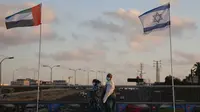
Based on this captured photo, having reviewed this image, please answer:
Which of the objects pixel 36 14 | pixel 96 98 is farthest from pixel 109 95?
pixel 36 14

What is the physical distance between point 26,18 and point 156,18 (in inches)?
217

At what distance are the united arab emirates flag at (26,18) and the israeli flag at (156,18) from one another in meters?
4.40

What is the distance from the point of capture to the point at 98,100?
1383cm

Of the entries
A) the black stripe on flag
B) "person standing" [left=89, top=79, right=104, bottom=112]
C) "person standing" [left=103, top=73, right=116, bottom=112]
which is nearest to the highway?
"person standing" [left=89, top=79, right=104, bottom=112]

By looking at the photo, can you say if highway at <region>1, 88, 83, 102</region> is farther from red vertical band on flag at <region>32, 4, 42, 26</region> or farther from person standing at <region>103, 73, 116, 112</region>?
red vertical band on flag at <region>32, 4, 42, 26</region>

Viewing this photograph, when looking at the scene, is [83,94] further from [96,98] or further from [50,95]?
[50,95]

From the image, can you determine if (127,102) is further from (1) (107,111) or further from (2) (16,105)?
(2) (16,105)

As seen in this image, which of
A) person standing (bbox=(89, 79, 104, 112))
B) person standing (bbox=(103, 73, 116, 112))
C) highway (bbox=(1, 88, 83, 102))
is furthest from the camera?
highway (bbox=(1, 88, 83, 102))

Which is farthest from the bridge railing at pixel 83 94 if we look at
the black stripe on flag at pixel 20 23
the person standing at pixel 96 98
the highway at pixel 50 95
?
the black stripe on flag at pixel 20 23

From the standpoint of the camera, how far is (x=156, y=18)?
1521 cm

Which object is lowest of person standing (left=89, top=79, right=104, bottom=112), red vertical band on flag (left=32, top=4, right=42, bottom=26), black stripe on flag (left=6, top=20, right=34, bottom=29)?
person standing (left=89, top=79, right=104, bottom=112)

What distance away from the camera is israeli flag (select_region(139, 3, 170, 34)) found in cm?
1512

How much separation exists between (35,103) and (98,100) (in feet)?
9.29

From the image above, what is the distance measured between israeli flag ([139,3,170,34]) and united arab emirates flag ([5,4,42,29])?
14.4 ft
